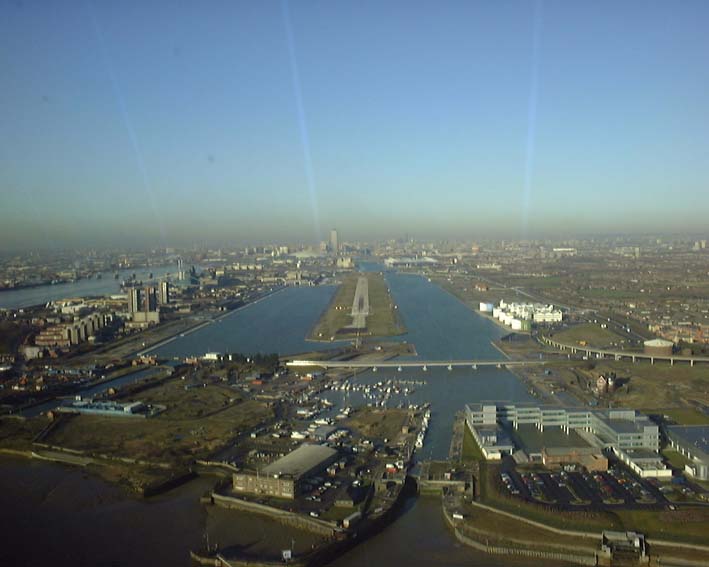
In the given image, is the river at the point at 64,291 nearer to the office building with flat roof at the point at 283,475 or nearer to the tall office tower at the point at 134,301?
the tall office tower at the point at 134,301

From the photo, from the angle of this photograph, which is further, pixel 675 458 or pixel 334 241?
pixel 334 241

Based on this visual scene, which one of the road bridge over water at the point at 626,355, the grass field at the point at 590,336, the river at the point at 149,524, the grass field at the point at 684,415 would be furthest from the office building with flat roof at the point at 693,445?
the grass field at the point at 590,336

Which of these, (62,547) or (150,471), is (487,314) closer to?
(150,471)

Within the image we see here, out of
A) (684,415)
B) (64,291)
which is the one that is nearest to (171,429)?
(684,415)

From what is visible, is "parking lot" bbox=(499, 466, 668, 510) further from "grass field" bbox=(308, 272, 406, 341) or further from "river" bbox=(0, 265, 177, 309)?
"river" bbox=(0, 265, 177, 309)

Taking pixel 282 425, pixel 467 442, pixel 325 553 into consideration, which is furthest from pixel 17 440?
pixel 467 442

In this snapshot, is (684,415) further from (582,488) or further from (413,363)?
(413,363)

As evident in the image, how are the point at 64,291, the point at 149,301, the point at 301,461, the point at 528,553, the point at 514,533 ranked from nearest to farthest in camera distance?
the point at 528,553 → the point at 514,533 → the point at 301,461 → the point at 149,301 → the point at 64,291
